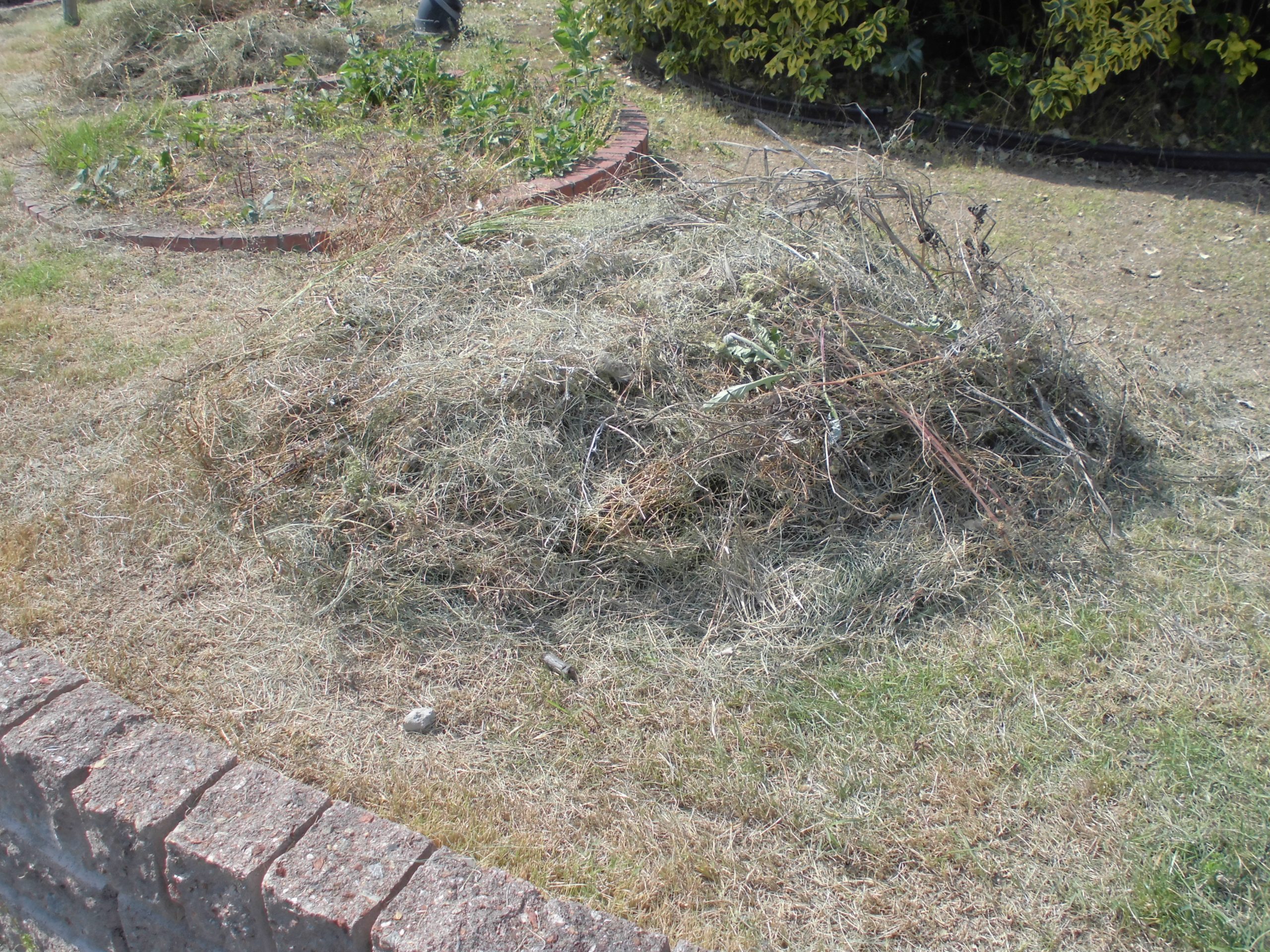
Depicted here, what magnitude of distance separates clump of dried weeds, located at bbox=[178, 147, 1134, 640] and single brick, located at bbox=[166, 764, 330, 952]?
2.48 ft

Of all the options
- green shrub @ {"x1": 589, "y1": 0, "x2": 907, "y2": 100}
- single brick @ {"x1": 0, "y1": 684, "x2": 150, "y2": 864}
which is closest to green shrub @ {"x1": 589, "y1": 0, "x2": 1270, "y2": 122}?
green shrub @ {"x1": 589, "y1": 0, "x2": 907, "y2": 100}

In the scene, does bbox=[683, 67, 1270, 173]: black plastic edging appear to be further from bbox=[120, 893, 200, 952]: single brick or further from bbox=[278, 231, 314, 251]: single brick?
bbox=[120, 893, 200, 952]: single brick

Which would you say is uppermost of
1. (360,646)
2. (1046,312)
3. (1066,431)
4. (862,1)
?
(862,1)

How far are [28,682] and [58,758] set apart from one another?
12.5 inches

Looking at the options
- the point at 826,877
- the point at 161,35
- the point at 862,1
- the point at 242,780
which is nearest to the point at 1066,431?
the point at 826,877

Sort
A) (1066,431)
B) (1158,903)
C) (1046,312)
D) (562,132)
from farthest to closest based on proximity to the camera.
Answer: (562,132)
(1046,312)
(1066,431)
(1158,903)

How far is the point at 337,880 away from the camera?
182cm

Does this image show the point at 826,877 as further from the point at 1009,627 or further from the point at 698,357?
the point at 698,357

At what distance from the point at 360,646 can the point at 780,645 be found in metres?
1.19

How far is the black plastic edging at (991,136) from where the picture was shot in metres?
5.24

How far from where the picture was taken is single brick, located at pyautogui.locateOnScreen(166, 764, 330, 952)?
6.14 feet

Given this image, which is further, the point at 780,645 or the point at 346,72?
the point at 346,72

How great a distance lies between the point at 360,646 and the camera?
2.66 metres

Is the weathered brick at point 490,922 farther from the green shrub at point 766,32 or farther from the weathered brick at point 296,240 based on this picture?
the green shrub at point 766,32
